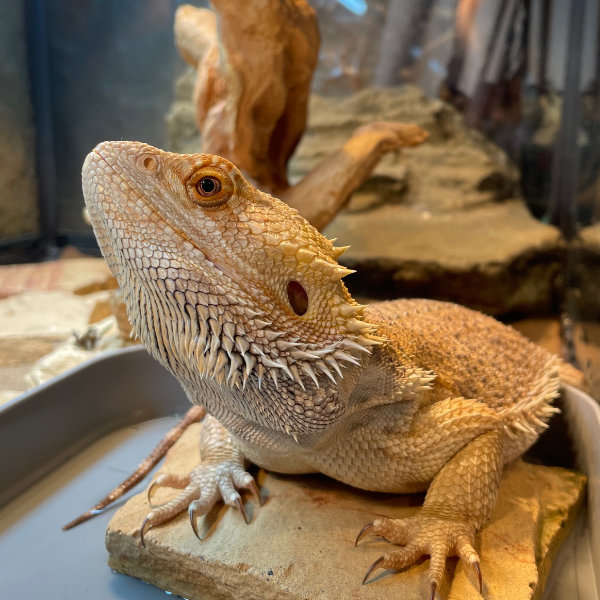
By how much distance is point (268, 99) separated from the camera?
3.32 m

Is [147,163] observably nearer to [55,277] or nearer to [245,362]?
[245,362]

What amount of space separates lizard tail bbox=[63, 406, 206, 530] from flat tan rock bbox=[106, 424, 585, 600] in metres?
0.29

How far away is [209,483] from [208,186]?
1.07m

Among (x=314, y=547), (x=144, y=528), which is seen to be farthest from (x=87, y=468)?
(x=314, y=547)

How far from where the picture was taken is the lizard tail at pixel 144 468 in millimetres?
2201

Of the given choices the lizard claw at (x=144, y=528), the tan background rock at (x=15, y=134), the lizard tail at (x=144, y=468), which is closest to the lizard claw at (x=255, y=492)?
the lizard claw at (x=144, y=528)

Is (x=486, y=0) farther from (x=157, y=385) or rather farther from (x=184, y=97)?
(x=157, y=385)

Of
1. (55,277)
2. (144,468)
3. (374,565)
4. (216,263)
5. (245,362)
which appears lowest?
(55,277)

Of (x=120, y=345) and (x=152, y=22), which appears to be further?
(x=152, y=22)

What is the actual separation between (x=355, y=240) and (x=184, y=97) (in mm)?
2473

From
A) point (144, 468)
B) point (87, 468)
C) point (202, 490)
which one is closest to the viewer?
point (202, 490)

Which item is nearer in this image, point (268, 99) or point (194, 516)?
point (194, 516)

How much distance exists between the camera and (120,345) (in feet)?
11.9

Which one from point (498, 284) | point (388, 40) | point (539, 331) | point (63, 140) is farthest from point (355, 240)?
point (63, 140)
